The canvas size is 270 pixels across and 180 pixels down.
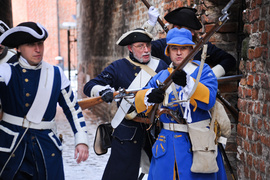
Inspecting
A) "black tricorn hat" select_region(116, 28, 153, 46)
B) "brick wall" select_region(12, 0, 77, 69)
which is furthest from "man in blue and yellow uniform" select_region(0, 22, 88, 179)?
"brick wall" select_region(12, 0, 77, 69)

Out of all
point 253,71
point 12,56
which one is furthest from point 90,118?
point 253,71

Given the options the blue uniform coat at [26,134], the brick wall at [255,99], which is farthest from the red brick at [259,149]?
the blue uniform coat at [26,134]

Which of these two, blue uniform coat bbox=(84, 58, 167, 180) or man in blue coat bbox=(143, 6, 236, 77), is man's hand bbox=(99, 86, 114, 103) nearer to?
blue uniform coat bbox=(84, 58, 167, 180)

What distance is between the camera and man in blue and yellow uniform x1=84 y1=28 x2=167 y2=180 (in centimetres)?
420

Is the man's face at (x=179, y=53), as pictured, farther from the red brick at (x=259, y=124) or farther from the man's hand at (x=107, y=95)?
the red brick at (x=259, y=124)

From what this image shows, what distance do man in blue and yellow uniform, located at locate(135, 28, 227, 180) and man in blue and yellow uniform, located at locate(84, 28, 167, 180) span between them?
2.49 ft

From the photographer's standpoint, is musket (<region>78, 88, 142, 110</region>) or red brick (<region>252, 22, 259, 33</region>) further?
musket (<region>78, 88, 142, 110</region>)

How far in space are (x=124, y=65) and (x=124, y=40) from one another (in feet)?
0.81

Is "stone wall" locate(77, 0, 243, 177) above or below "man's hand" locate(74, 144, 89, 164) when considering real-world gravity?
above

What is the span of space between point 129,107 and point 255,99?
1186mm

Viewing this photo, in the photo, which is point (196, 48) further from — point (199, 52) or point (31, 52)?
point (199, 52)

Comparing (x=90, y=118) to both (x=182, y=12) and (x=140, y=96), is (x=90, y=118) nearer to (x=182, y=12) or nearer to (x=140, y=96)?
(x=182, y=12)

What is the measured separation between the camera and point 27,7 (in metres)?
33.3

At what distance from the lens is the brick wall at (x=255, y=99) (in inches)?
139
